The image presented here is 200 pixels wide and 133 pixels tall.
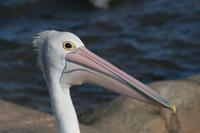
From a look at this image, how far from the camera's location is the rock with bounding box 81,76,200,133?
27.9 feet

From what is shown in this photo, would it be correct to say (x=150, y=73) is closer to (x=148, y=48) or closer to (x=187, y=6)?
(x=148, y=48)

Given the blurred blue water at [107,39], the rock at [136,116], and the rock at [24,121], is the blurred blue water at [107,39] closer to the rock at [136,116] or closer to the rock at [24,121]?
the rock at [136,116]

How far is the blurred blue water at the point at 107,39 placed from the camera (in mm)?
12161

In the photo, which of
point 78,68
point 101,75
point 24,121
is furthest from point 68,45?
point 24,121

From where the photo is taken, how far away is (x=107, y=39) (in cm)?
1432

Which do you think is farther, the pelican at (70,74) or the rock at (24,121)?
the rock at (24,121)

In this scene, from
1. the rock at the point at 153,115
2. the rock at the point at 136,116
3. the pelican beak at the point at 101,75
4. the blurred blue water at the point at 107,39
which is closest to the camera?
the pelican beak at the point at 101,75

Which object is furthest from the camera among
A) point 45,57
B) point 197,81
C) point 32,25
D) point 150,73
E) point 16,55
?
point 32,25

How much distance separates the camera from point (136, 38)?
14234 millimetres

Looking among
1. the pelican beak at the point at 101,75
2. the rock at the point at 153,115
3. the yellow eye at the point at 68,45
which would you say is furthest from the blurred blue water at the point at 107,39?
the yellow eye at the point at 68,45

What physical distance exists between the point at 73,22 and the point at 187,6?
232 cm

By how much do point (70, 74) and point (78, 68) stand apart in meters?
0.08

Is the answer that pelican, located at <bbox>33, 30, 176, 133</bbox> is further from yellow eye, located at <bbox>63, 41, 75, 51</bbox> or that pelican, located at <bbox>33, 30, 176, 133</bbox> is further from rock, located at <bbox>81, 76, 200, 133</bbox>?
rock, located at <bbox>81, 76, 200, 133</bbox>

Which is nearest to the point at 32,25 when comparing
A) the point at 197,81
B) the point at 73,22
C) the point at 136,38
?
the point at 73,22
